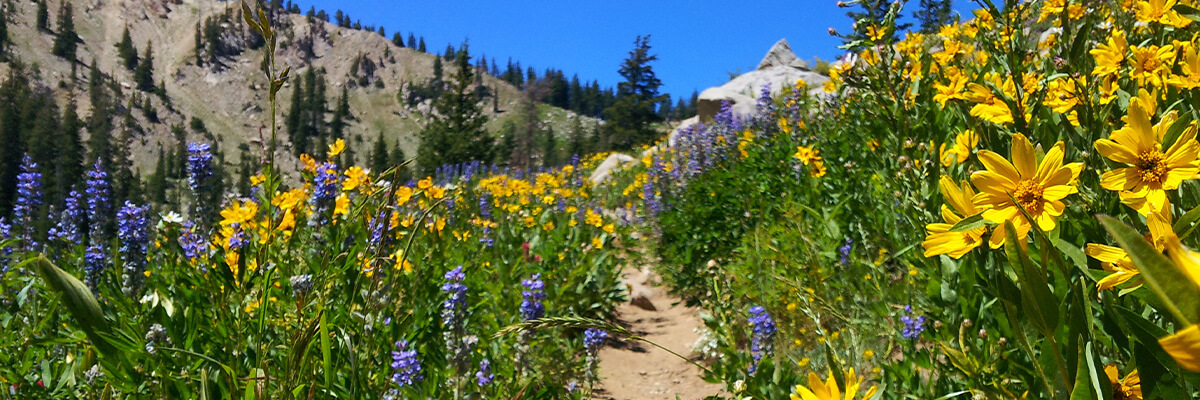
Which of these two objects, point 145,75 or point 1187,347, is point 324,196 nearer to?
point 1187,347

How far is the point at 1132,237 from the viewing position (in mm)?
303

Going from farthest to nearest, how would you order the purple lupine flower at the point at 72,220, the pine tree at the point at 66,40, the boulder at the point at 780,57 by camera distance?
the pine tree at the point at 66,40, the boulder at the point at 780,57, the purple lupine flower at the point at 72,220

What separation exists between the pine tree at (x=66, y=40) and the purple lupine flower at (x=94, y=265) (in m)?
141

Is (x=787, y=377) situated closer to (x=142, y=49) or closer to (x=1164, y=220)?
(x=1164, y=220)

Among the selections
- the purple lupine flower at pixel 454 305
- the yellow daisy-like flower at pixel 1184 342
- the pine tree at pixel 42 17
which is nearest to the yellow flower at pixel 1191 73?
the yellow daisy-like flower at pixel 1184 342

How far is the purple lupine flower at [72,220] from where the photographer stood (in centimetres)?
346

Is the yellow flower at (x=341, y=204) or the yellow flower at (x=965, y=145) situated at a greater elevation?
the yellow flower at (x=341, y=204)

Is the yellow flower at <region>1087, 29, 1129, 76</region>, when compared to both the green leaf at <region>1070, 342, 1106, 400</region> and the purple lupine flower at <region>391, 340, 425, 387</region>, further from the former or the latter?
the purple lupine flower at <region>391, 340, 425, 387</region>

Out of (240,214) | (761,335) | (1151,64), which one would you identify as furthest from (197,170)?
(1151,64)

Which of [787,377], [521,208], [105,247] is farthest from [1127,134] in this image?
[521,208]

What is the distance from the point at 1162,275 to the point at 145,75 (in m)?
142

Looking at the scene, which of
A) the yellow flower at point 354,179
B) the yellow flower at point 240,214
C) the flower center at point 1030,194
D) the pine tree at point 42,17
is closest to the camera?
the flower center at point 1030,194

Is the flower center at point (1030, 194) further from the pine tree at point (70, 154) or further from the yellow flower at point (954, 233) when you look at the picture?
the pine tree at point (70, 154)

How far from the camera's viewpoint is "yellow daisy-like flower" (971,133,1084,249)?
744mm
